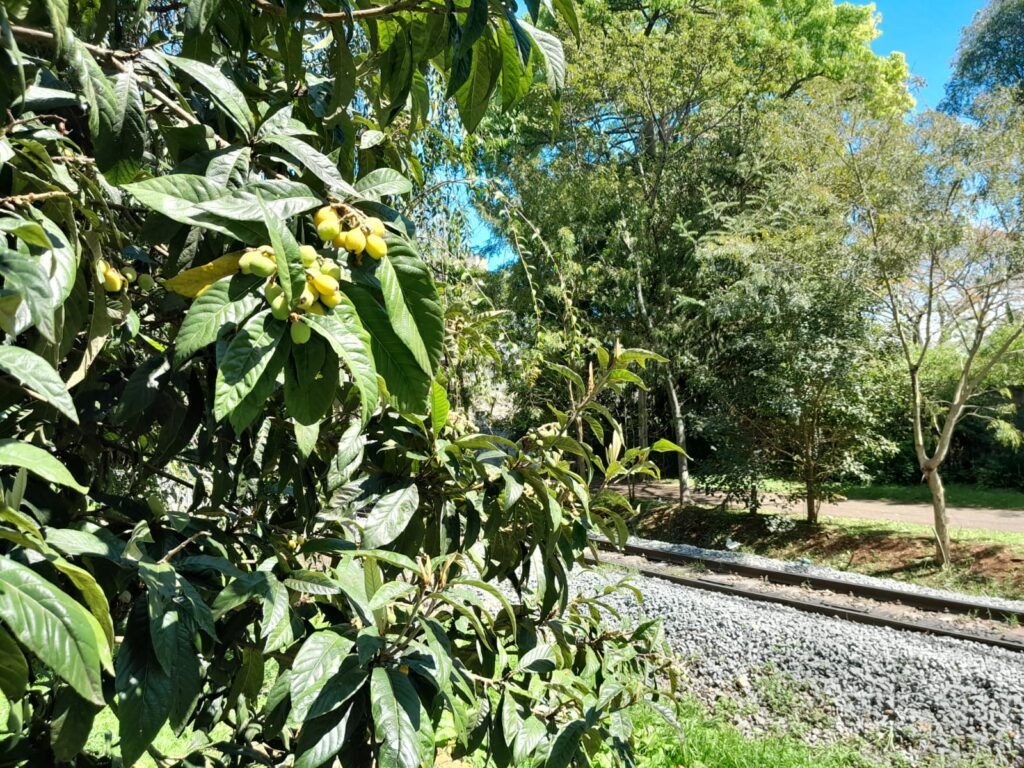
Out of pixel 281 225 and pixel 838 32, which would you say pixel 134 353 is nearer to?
pixel 281 225

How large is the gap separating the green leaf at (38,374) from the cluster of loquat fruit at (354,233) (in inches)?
11.4

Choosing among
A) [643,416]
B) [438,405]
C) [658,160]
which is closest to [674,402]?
[643,416]

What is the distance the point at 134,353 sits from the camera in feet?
5.58

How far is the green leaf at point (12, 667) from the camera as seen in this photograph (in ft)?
1.92

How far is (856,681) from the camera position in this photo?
4.68 metres

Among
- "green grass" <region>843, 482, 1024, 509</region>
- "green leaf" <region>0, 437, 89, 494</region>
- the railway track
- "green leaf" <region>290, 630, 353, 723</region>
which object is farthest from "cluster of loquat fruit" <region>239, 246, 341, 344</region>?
"green grass" <region>843, 482, 1024, 509</region>

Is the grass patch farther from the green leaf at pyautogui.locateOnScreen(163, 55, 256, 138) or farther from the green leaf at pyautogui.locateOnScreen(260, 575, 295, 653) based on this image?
the green leaf at pyautogui.locateOnScreen(163, 55, 256, 138)

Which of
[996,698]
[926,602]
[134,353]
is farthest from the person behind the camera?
[926,602]

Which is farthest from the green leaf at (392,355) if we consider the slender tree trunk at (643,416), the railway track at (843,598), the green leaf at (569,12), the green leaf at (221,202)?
the slender tree trunk at (643,416)

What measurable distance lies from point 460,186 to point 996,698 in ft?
14.9

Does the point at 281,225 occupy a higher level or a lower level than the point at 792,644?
higher

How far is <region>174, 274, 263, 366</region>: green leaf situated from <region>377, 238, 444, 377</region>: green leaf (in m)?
0.13

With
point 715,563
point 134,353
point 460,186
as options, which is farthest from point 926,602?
point 134,353

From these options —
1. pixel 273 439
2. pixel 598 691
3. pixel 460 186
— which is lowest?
pixel 598 691
